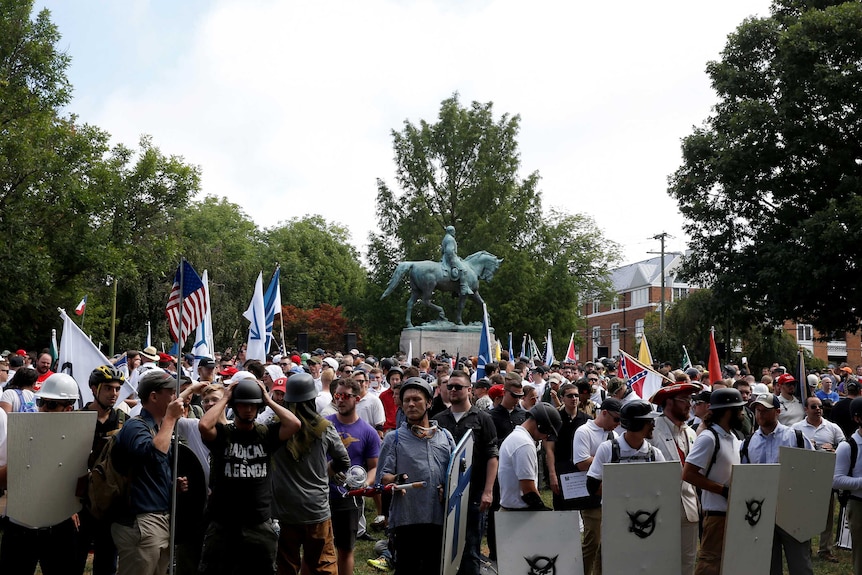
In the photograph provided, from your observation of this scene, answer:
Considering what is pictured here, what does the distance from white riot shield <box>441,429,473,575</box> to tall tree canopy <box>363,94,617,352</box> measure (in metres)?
42.0

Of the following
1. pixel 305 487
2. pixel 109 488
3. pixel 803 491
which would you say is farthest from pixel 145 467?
pixel 803 491

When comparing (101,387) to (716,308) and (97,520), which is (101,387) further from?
(716,308)

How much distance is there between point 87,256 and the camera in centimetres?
2989

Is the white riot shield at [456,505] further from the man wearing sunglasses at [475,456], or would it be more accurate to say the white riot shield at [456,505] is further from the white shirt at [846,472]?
the white shirt at [846,472]

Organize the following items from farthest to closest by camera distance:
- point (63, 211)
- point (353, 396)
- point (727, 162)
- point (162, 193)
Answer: point (162, 193), point (727, 162), point (63, 211), point (353, 396)

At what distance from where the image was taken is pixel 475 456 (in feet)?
24.8

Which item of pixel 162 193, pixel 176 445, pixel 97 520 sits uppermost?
pixel 162 193

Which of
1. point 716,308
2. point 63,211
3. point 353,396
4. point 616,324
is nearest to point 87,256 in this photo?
point 63,211

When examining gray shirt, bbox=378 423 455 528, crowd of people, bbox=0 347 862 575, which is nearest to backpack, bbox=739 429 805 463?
crowd of people, bbox=0 347 862 575

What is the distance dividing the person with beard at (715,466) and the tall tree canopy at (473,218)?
4212 cm

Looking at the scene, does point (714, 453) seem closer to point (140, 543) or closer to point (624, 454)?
point (624, 454)

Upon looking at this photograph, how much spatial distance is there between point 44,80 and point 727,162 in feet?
71.7

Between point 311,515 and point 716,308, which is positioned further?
point 716,308

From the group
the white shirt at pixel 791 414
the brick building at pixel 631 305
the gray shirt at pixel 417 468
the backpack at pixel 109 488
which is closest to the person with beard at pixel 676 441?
the gray shirt at pixel 417 468
